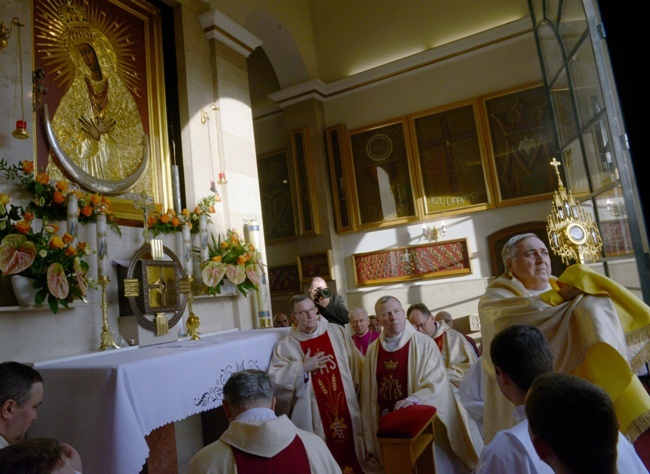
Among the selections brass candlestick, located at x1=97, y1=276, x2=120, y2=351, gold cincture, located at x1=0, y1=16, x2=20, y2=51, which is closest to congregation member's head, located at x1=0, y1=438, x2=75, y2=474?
brass candlestick, located at x1=97, y1=276, x2=120, y2=351

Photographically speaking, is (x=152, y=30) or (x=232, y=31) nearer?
(x=152, y=30)

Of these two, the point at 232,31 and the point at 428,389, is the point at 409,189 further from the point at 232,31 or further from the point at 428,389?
the point at 428,389

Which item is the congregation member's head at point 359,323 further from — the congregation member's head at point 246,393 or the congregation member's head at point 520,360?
the congregation member's head at point 520,360

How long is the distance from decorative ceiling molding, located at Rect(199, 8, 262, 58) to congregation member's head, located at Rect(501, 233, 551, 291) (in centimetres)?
538

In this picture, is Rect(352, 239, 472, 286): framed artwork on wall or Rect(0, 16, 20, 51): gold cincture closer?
Rect(0, 16, 20, 51): gold cincture

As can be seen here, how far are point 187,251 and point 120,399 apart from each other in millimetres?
2508

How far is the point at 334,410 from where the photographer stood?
4.10 m

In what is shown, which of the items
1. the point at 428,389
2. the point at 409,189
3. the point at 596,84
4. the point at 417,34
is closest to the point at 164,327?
the point at 428,389

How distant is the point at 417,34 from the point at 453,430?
8325 mm

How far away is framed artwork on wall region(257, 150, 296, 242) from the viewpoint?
10.4 meters

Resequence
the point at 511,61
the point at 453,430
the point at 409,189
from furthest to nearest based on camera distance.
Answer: the point at 409,189 → the point at 511,61 → the point at 453,430

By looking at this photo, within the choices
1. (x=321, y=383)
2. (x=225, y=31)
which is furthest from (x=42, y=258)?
(x=225, y=31)

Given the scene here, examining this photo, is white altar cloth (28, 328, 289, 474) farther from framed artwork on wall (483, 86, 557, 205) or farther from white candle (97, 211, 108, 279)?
framed artwork on wall (483, 86, 557, 205)

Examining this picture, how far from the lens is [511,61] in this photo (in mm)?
8859
